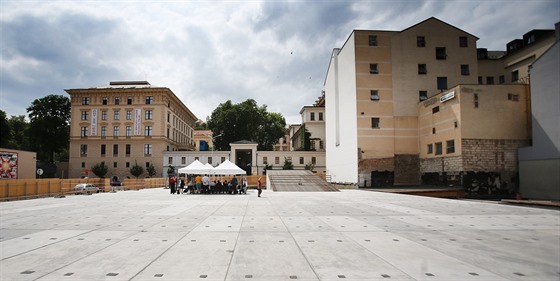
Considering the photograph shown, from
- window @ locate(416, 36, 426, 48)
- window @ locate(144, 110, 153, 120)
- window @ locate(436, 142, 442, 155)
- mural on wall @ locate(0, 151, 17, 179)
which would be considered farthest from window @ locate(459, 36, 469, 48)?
window @ locate(144, 110, 153, 120)

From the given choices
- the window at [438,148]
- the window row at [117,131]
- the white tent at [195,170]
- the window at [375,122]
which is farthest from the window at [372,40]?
the window row at [117,131]

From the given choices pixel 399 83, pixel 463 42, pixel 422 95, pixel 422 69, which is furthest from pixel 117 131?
pixel 463 42

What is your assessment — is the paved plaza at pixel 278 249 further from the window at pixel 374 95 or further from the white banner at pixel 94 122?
the white banner at pixel 94 122

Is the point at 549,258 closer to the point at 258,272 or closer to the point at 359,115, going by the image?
the point at 258,272

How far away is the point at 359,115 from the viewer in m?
43.3

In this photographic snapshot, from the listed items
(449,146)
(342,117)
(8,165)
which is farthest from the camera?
(342,117)

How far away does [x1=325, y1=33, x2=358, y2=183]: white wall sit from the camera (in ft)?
147

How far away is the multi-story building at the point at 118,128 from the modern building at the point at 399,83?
43332mm

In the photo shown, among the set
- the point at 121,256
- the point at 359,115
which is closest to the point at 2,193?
the point at 121,256

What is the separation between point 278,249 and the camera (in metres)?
8.34

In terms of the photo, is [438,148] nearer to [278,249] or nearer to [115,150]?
[278,249]

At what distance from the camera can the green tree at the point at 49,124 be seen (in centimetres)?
7238

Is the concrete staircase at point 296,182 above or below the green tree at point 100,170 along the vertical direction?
below

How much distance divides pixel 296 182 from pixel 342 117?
13.6 meters
